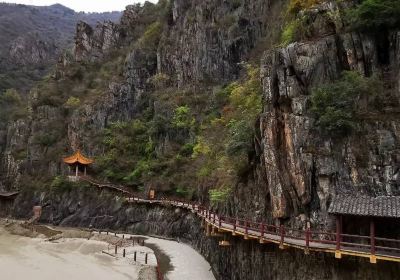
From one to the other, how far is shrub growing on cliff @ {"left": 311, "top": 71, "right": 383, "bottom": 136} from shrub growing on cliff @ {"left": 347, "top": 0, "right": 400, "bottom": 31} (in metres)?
3.97

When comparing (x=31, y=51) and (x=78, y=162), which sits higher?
(x=31, y=51)

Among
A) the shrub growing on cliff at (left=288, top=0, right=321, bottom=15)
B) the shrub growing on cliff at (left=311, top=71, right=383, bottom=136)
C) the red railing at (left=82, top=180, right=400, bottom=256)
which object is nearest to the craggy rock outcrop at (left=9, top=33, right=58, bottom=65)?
the shrub growing on cliff at (left=288, top=0, right=321, bottom=15)

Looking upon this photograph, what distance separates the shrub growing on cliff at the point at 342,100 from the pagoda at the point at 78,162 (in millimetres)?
52482

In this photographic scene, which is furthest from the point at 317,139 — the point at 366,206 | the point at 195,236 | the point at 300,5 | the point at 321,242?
the point at 195,236

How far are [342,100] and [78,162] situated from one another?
2123 inches

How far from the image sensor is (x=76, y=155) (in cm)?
7150

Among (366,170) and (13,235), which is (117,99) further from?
(366,170)

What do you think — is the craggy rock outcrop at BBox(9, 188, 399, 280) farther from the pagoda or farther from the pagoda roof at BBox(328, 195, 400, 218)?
the pagoda

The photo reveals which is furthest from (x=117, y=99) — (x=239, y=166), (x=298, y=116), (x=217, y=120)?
(x=298, y=116)

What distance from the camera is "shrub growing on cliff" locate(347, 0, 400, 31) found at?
2669cm

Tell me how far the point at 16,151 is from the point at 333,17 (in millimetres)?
72007

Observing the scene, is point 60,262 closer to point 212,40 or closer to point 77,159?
point 77,159

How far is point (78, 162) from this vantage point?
70875 millimetres

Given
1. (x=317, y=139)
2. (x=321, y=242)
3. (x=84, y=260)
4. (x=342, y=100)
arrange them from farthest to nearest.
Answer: (x=84, y=260) → (x=342, y=100) → (x=317, y=139) → (x=321, y=242)
